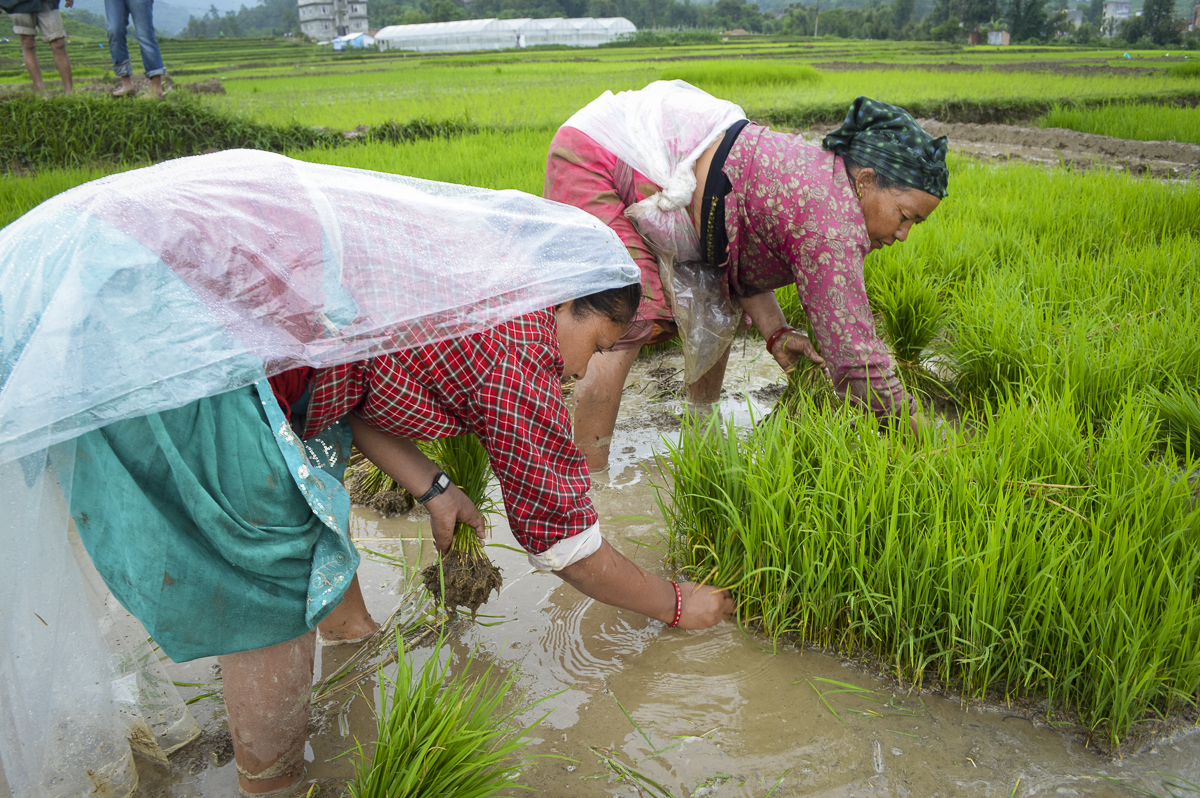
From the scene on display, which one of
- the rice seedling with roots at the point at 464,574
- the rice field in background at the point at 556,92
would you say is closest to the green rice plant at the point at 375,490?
the rice seedling with roots at the point at 464,574

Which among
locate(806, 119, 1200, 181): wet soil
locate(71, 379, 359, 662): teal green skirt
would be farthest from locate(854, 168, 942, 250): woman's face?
locate(806, 119, 1200, 181): wet soil

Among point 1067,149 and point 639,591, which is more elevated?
point 1067,149

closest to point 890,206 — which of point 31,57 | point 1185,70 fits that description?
point 31,57

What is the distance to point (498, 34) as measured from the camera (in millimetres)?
39938

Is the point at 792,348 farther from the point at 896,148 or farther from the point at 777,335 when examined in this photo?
the point at 896,148

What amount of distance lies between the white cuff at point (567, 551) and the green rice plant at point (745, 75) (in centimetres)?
1212

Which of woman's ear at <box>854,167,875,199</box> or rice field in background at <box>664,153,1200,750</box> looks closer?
rice field in background at <box>664,153,1200,750</box>

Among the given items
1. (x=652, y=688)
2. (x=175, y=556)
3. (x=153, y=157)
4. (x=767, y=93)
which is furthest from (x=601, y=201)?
(x=767, y=93)

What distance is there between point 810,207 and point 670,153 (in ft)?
1.64

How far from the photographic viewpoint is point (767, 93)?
11156mm

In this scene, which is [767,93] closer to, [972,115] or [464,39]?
[972,115]

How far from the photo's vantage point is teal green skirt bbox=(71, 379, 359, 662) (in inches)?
48.5

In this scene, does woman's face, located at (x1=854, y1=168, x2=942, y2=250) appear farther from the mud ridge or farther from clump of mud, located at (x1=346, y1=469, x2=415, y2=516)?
the mud ridge

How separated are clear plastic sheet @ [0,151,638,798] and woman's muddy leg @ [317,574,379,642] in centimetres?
50
